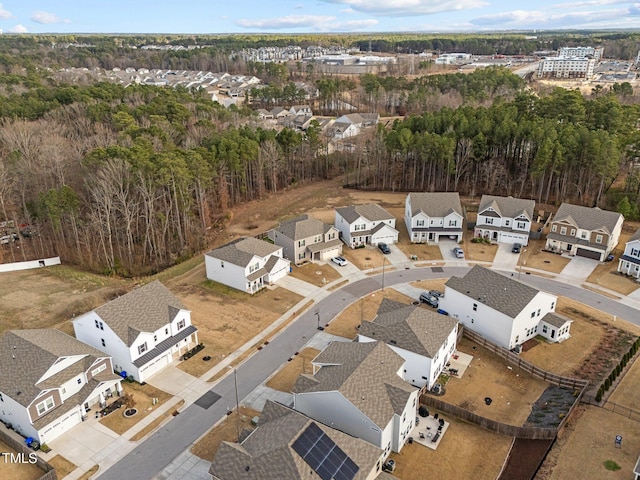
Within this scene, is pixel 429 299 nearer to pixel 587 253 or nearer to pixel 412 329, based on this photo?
pixel 412 329

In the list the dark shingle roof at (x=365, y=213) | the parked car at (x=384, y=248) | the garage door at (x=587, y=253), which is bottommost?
the parked car at (x=384, y=248)

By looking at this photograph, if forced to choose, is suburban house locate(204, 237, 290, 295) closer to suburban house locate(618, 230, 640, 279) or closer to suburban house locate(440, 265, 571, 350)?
suburban house locate(440, 265, 571, 350)

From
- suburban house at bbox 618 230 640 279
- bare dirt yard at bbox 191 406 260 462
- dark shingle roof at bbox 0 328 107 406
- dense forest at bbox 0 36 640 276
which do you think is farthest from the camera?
dense forest at bbox 0 36 640 276

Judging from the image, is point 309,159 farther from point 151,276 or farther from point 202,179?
point 151,276

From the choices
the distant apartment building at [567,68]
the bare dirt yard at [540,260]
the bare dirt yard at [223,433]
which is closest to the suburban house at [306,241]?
the bare dirt yard at [540,260]

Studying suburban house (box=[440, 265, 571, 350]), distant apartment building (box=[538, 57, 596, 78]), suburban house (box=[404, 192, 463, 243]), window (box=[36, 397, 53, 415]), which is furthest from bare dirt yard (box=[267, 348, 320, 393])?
distant apartment building (box=[538, 57, 596, 78])

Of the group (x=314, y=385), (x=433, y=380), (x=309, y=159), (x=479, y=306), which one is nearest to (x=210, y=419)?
(x=314, y=385)

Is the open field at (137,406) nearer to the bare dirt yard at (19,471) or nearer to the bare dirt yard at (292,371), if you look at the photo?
the bare dirt yard at (19,471)
